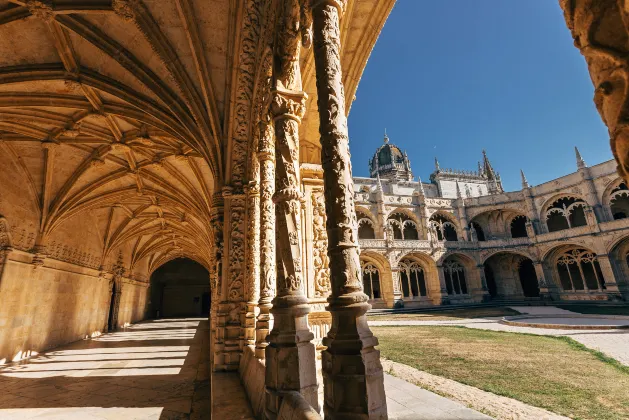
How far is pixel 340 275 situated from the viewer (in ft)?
6.47

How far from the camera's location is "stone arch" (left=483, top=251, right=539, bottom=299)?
28.7 meters

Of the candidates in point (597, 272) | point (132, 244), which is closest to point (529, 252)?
point (597, 272)

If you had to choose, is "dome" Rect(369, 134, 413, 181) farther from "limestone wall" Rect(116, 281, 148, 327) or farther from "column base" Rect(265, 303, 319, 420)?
"column base" Rect(265, 303, 319, 420)

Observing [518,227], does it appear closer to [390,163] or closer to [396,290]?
[396,290]

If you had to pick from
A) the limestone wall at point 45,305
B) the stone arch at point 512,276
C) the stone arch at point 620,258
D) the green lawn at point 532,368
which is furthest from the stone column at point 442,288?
the limestone wall at point 45,305

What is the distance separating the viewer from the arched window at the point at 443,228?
29.8 meters

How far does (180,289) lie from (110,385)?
28.0 m

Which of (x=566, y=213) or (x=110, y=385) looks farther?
(x=566, y=213)

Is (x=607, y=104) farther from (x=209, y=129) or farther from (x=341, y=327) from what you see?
(x=209, y=129)

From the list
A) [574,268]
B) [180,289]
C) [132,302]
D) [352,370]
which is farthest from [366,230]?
[352,370]

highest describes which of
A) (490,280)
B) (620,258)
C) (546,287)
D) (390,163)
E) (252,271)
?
(390,163)

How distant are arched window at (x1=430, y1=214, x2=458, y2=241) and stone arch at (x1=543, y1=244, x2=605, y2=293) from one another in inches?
294

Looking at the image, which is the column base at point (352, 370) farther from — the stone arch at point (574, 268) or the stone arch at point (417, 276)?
the stone arch at point (574, 268)


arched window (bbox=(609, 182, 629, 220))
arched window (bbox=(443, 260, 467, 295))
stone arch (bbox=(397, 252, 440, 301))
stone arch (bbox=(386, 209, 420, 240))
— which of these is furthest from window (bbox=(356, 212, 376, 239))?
arched window (bbox=(609, 182, 629, 220))
